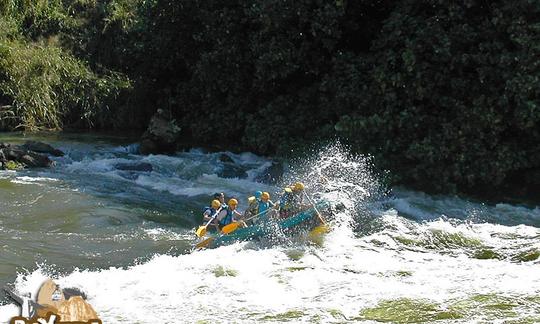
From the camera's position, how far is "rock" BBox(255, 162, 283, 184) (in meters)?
15.7

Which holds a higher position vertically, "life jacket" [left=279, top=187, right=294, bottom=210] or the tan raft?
the tan raft

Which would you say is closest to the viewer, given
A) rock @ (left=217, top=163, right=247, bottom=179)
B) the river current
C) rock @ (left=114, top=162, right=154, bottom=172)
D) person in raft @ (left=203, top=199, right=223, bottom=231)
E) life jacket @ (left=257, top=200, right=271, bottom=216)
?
the river current

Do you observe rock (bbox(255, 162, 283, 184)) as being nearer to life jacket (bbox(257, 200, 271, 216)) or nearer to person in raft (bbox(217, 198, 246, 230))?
life jacket (bbox(257, 200, 271, 216))

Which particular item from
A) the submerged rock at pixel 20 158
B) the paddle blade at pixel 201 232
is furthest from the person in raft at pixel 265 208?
the submerged rock at pixel 20 158

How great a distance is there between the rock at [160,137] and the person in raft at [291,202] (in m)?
8.22

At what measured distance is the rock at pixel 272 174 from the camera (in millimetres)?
15695

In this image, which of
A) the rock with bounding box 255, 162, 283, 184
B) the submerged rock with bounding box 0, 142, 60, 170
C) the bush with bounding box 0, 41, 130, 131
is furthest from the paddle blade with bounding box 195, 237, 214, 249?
the bush with bounding box 0, 41, 130, 131

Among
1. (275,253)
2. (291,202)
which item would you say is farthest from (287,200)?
(275,253)

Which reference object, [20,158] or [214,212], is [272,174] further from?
[20,158]

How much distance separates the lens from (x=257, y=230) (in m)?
10.8

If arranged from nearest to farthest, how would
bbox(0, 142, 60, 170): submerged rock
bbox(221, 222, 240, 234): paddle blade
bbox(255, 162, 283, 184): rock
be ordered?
1. bbox(221, 222, 240, 234): paddle blade
2. bbox(255, 162, 283, 184): rock
3. bbox(0, 142, 60, 170): submerged rock

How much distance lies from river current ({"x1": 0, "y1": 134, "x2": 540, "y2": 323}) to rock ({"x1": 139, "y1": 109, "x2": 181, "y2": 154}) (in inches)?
106

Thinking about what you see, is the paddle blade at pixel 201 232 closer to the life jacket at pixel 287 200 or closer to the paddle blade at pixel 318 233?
the life jacket at pixel 287 200

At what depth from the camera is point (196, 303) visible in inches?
305
